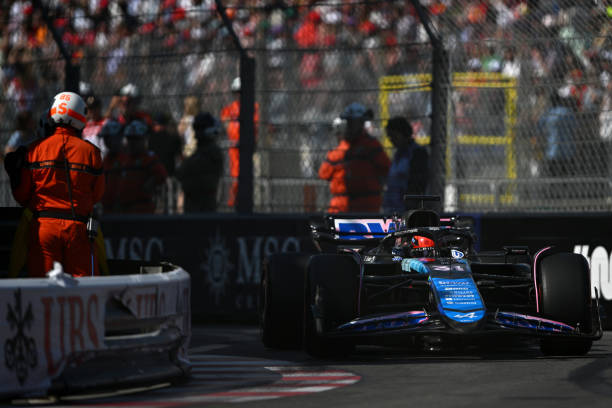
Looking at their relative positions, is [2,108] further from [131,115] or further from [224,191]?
[224,191]

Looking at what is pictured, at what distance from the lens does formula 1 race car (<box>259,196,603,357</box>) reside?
8.29 metres

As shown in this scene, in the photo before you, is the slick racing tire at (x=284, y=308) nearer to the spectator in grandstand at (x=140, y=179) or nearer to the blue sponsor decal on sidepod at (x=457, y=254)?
the blue sponsor decal on sidepod at (x=457, y=254)

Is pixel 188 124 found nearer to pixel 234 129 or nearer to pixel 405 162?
pixel 234 129

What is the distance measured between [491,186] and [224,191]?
2.63 metres

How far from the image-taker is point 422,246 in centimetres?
941

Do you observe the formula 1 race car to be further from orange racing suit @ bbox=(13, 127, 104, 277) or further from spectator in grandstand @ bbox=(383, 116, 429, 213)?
spectator in grandstand @ bbox=(383, 116, 429, 213)

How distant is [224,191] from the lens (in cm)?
1316

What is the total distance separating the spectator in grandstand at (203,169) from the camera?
1298 cm

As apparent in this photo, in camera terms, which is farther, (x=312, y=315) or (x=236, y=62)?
(x=236, y=62)

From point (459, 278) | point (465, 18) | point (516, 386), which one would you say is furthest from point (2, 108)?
point (516, 386)

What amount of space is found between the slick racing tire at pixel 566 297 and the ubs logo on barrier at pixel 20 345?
3.53 metres

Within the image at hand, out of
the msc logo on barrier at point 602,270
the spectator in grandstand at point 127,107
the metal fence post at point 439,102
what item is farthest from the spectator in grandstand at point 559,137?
the spectator in grandstand at point 127,107

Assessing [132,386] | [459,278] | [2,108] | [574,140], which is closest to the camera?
[132,386]

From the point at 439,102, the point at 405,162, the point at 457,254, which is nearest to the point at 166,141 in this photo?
the point at 405,162
